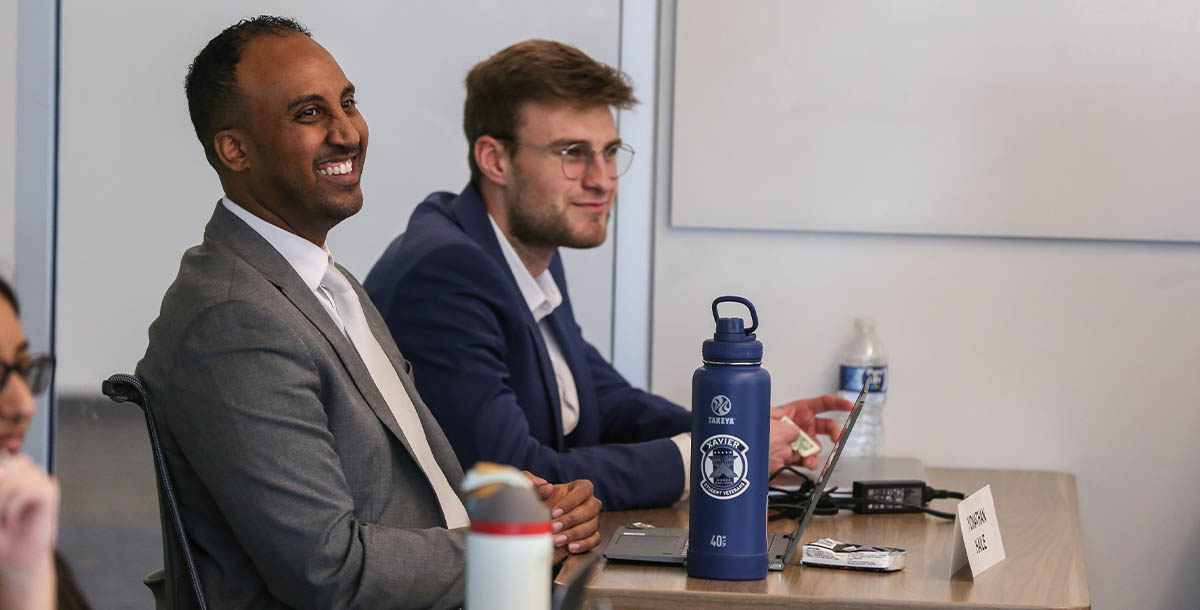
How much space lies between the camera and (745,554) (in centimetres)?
142

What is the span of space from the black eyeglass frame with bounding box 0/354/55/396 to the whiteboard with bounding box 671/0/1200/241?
196 centimetres

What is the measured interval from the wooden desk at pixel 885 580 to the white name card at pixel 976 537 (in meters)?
0.02

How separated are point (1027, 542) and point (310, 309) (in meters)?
1.05

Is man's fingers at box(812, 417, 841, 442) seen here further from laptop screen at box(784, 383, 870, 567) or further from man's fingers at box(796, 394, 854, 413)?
laptop screen at box(784, 383, 870, 567)

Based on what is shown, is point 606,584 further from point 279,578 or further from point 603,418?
point 603,418

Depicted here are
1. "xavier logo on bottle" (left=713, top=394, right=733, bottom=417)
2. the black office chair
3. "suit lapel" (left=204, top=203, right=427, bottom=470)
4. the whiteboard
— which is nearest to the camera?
"xavier logo on bottle" (left=713, top=394, right=733, bottom=417)

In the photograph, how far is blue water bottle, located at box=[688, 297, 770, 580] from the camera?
1.38 meters

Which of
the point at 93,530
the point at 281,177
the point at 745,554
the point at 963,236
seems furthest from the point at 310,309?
the point at 93,530

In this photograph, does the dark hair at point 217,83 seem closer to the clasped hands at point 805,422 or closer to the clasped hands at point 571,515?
the clasped hands at point 571,515

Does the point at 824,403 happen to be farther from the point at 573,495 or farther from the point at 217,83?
the point at 217,83

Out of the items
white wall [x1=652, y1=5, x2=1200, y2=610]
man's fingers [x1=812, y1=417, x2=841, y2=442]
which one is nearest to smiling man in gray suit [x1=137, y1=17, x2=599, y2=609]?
man's fingers [x1=812, y1=417, x2=841, y2=442]

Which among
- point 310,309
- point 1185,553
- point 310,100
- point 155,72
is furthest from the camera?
point 1185,553

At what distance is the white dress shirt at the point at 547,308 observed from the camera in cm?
245

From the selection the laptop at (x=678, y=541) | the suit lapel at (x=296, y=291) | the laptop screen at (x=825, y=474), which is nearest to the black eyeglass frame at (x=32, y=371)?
the suit lapel at (x=296, y=291)
